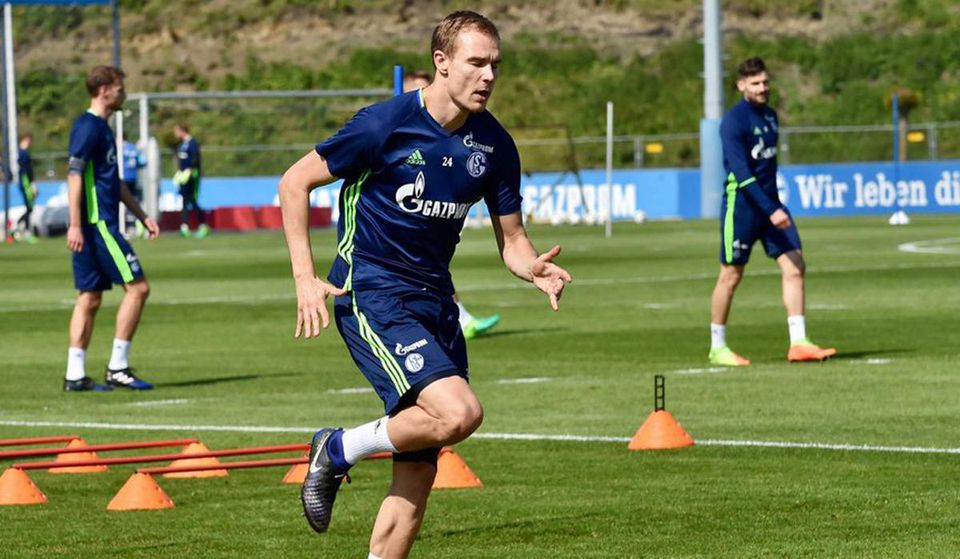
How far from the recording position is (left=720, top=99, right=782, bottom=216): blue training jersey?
52.9 feet

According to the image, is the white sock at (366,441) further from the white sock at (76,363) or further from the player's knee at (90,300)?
the player's knee at (90,300)

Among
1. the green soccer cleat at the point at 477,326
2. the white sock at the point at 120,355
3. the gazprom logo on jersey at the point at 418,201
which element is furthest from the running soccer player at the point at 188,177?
the gazprom logo on jersey at the point at 418,201

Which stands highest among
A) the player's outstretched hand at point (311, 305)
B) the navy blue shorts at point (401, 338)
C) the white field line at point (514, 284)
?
the player's outstretched hand at point (311, 305)

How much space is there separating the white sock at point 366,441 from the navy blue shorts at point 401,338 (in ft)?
0.24

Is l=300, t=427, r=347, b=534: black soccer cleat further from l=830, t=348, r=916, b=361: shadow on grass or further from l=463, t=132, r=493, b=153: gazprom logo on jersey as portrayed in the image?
l=830, t=348, r=916, b=361: shadow on grass

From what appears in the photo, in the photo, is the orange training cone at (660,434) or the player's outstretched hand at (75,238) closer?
the orange training cone at (660,434)

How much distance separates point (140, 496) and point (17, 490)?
639 millimetres

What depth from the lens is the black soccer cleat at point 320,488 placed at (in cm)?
753

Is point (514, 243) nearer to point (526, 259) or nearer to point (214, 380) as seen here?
point (526, 259)

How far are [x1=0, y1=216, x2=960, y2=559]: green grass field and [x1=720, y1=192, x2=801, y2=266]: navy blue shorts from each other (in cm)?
82

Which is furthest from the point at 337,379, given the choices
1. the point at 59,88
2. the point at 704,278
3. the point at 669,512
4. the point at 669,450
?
the point at 59,88

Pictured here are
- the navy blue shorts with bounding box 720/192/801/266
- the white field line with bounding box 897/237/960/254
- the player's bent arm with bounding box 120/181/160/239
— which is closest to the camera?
the player's bent arm with bounding box 120/181/160/239

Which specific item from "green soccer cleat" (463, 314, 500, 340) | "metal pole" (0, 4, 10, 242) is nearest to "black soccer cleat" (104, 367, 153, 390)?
"green soccer cleat" (463, 314, 500, 340)

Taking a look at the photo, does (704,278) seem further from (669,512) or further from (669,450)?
(669,512)
